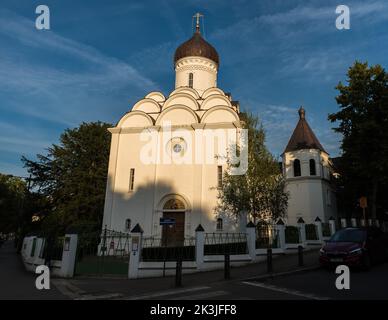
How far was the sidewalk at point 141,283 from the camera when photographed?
916cm

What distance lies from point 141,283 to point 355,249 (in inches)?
298

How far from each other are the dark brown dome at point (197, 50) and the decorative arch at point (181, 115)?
24.4ft

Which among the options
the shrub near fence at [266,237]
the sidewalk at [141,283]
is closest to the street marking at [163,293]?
the sidewalk at [141,283]

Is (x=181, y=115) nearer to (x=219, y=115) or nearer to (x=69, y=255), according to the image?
(x=219, y=115)

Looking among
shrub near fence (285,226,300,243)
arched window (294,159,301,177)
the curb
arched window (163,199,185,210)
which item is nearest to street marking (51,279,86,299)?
the curb

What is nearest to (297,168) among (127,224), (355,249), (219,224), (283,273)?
(219,224)

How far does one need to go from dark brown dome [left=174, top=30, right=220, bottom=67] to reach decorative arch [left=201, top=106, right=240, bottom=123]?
8.04m

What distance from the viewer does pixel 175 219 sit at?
883 inches

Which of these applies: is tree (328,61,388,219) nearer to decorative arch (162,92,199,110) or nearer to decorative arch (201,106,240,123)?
decorative arch (201,106,240,123)

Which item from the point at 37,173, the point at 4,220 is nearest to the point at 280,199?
the point at 37,173

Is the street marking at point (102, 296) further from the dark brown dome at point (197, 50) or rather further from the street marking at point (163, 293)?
the dark brown dome at point (197, 50)

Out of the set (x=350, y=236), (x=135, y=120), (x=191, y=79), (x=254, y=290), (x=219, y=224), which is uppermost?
(x=191, y=79)
